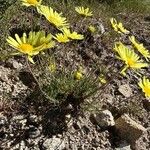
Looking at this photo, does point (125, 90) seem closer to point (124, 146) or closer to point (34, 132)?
point (124, 146)

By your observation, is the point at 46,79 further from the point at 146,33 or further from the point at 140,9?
the point at 140,9

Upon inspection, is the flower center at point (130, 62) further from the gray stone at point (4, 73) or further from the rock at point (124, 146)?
the gray stone at point (4, 73)

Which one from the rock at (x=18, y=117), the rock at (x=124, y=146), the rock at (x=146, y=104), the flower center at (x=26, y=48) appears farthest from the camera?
the rock at (x=146, y=104)

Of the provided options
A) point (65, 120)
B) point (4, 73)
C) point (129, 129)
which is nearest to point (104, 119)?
point (129, 129)

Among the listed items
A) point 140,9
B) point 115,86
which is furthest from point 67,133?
point 140,9

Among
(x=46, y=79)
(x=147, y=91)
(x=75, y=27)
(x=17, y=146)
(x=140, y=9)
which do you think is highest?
(x=140, y=9)

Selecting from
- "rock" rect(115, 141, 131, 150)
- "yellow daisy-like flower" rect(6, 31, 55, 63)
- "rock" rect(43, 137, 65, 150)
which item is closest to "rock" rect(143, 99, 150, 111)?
"rock" rect(115, 141, 131, 150)

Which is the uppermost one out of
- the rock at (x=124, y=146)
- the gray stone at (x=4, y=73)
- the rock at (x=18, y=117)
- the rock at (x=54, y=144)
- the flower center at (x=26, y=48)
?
the gray stone at (x=4, y=73)

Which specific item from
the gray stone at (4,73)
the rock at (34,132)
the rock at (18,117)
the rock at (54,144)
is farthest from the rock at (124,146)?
the gray stone at (4,73)
